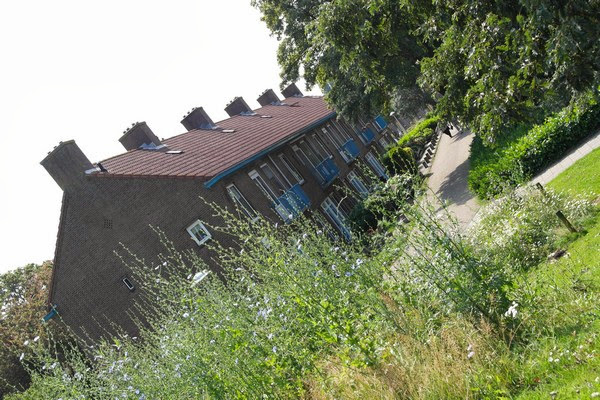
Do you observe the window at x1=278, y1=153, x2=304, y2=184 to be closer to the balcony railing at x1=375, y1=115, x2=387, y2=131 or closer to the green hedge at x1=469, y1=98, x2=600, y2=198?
the green hedge at x1=469, y1=98, x2=600, y2=198

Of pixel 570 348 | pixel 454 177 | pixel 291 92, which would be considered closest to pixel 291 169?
pixel 454 177

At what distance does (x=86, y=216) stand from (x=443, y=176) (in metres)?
15.8

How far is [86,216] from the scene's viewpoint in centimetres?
2220

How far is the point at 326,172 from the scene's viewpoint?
29.0 metres

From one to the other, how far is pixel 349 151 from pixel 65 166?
17.4m

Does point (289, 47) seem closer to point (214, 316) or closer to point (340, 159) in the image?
point (340, 159)

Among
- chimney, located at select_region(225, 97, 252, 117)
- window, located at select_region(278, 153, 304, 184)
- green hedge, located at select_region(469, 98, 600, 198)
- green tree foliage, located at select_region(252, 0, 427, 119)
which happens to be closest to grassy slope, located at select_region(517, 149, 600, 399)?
green tree foliage, located at select_region(252, 0, 427, 119)

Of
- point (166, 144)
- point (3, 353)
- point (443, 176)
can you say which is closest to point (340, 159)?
point (443, 176)

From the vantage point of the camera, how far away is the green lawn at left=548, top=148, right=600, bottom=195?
1030 cm

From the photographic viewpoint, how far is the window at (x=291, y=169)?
26.2 m

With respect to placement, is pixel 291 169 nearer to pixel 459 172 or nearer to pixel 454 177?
pixel 454 177

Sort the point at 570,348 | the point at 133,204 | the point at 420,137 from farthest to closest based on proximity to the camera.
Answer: the point at 420,137 < the point at 133,204 < the point at 570,348

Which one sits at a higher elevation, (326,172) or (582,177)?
(326,172)

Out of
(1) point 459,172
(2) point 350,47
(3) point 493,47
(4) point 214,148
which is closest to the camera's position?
(3) point 493,47
